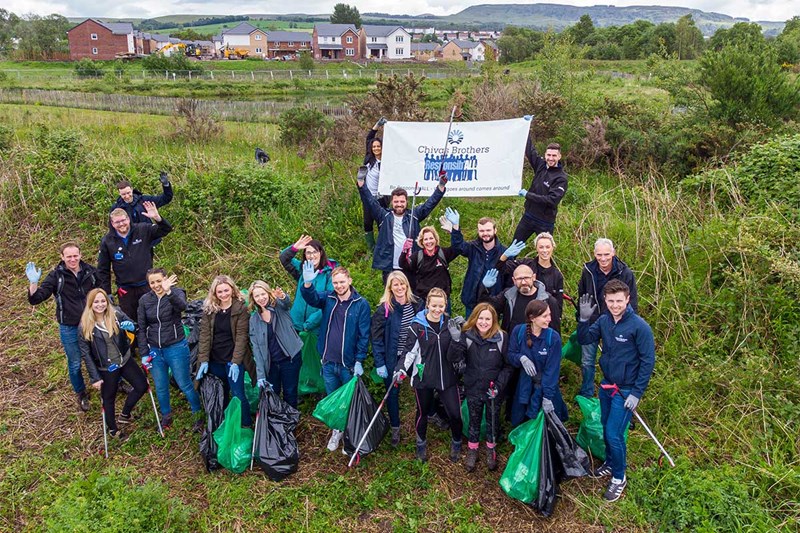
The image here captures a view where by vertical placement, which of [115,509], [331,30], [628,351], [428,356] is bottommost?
[115,509]

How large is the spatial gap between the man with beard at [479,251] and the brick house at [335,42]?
7615 cm

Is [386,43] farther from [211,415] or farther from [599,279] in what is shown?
[211,415]

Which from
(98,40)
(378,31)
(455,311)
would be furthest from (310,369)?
(378,31)

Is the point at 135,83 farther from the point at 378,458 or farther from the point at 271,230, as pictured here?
the point at 378,458

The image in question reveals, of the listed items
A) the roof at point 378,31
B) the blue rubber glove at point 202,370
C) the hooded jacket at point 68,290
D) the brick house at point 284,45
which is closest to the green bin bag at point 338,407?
the blue rubber glove at point 202,370

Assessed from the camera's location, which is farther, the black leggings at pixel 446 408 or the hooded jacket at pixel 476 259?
the hooded jacket at pixel 476 259

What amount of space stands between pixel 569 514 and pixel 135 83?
39317 millimetres

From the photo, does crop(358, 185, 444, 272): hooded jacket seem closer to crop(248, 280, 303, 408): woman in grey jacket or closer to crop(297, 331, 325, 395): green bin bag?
crop(297, 331, 325, 395): green bin bag

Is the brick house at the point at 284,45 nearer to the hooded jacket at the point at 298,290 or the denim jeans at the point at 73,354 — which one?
the denim jeans at the point at 73,354

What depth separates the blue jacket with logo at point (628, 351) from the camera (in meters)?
3.92

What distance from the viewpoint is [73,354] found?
5484 mm

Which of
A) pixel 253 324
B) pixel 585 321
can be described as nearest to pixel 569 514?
pixel 585 321

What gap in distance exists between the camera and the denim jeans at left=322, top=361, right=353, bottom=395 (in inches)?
191

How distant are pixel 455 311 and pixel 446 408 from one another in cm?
202
